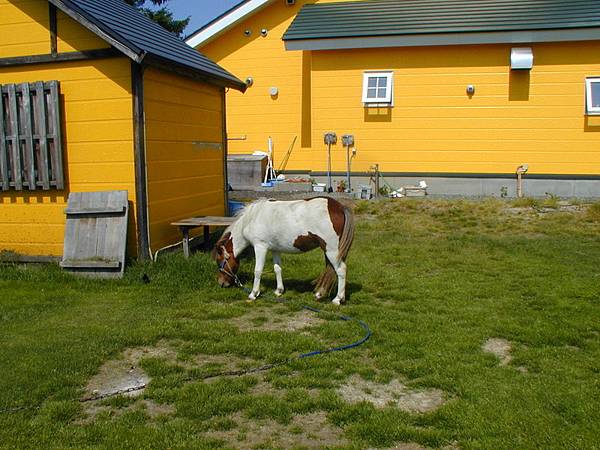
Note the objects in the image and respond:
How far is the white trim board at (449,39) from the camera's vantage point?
15.3 m

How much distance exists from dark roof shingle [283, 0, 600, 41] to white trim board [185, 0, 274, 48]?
1.33m

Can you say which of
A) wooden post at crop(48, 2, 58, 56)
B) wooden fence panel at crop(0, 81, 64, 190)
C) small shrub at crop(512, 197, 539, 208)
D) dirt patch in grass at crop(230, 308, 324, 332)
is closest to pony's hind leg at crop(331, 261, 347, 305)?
dirt patch in grass at crop(230, 308, 324, 332)

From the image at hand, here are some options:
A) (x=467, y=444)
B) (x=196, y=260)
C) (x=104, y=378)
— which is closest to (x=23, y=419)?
(x=104, y=378)

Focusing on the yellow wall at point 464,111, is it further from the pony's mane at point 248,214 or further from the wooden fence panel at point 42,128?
the pony's mane at point 248,214

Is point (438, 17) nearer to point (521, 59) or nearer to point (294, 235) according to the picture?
point (521, 59)

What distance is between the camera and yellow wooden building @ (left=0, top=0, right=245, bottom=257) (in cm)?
833

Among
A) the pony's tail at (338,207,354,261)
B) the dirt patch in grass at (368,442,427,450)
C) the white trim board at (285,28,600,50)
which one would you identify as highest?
the white trim board at (285,28,600,50)

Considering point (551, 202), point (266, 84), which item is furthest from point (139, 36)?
point (551, 202)

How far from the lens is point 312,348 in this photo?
18.2ft

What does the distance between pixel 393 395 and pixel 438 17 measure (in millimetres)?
14159

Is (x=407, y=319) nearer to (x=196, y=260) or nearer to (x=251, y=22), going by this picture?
(x=196, y=260)

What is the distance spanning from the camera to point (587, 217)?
12812 millimetres

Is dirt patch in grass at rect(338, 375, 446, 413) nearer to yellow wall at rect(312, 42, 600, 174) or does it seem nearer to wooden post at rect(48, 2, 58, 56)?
wooden post at rect(48, 2, 58, 56)

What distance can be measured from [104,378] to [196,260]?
371 cm
